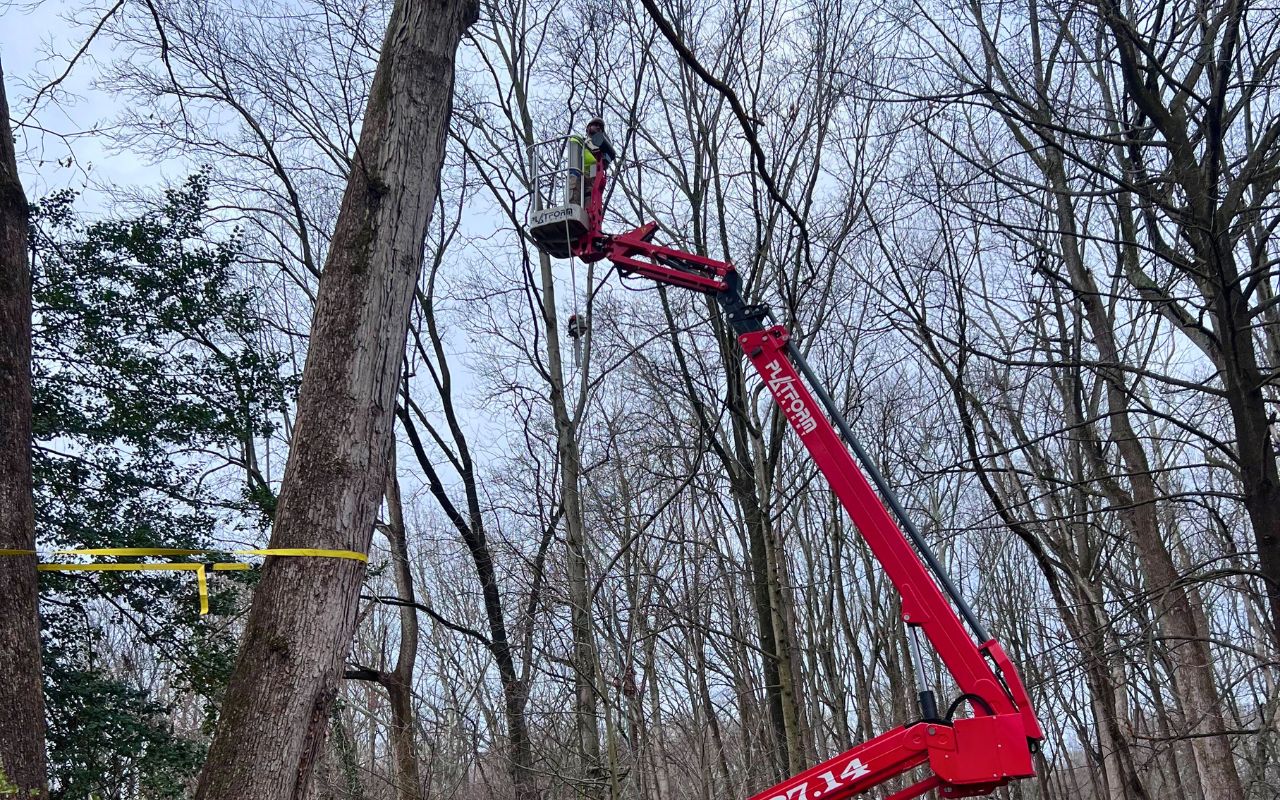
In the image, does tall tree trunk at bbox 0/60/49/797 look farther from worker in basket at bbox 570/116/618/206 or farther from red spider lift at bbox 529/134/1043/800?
worker in basket at bbox 570/116/618/206

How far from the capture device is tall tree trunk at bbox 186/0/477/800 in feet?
10.2

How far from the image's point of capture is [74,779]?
927 centimetres

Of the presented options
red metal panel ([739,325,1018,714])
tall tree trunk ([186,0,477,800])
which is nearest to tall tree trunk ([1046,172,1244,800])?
red metal panel ([739,325,1018,714])

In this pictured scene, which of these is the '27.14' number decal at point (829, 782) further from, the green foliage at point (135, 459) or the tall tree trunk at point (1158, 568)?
the green foliage at point (135, 459)

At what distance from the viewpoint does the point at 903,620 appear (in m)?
5.16

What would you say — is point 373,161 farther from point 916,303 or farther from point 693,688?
point 693,688

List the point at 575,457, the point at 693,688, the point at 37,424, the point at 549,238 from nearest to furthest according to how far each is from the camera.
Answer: the point at 549,238 → the point at 37,424 → the point at 575,457 → the point at 693,688

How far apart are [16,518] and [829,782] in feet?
13.6

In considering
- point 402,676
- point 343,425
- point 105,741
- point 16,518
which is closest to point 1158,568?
point 343,425

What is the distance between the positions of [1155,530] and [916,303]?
3.10m

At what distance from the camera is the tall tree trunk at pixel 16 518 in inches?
151

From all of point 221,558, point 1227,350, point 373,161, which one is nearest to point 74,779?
point 221,558

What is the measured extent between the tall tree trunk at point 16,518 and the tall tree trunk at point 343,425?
1.30 metres

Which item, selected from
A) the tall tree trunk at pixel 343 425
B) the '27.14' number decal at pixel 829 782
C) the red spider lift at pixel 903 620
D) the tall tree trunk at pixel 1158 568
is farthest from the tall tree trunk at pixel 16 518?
the tall tree trunk at pixel 1158 568
